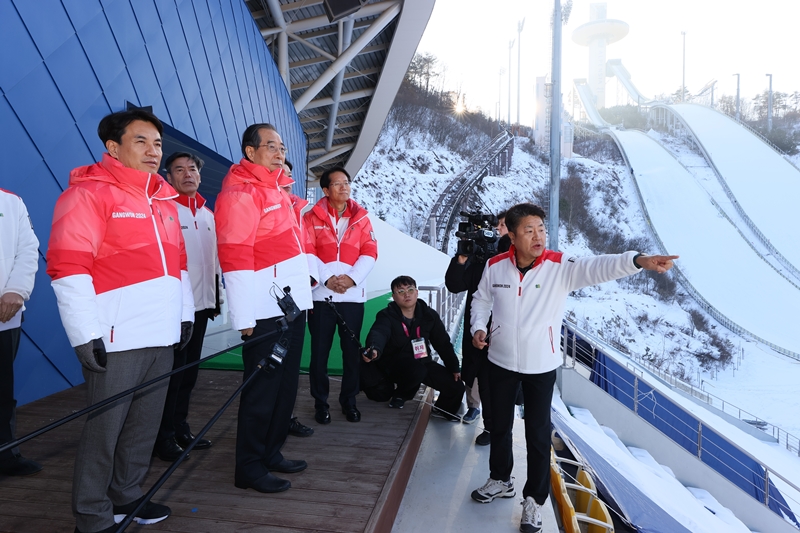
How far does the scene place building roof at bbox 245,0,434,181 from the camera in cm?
1052

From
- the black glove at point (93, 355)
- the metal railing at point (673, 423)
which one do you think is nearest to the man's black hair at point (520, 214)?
the black glove at point (93, 355)

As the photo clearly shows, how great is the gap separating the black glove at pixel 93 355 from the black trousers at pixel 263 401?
0.58 meters

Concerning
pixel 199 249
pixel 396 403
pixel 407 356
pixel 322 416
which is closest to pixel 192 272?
pixel 199 249

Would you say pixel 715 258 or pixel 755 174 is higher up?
pixel 755 174

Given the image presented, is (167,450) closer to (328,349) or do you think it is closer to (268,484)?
(268,484)

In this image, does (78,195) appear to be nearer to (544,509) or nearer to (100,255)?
(100,255)

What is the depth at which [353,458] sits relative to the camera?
2.76 m

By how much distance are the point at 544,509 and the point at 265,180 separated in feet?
7.29

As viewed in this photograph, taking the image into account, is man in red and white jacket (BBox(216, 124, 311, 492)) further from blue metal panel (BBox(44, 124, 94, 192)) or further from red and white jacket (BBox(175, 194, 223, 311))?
blue metal panel (BBox(44, 124, 94, 192))

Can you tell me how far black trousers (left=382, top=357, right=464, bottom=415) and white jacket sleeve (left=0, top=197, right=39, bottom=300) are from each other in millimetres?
2179

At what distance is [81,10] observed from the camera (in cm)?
369

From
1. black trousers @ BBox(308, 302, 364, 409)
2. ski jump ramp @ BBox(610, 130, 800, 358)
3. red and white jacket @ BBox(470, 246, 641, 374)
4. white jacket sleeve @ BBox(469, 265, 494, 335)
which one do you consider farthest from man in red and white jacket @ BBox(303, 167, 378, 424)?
ski jump ramp @ BBox(610, 130, 800, 358)

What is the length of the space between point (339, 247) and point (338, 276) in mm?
205

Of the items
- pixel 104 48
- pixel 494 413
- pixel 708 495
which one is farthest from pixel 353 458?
pixel 708 495
